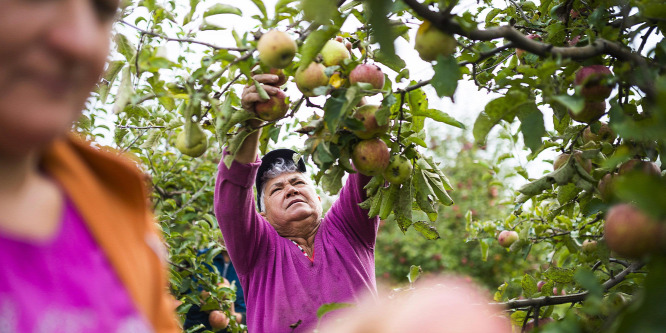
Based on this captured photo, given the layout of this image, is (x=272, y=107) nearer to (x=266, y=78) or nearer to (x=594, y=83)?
(x=266, y=78)

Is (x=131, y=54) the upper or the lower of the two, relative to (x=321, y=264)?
upper

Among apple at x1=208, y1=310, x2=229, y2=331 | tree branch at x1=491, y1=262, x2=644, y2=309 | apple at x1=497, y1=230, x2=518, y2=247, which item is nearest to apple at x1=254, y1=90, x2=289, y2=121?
tree branch at x1=491, y1=262, x2=644, y2=309

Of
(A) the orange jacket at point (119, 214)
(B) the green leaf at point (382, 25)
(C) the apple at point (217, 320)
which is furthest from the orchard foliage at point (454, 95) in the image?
(C) the apple at point (217, 320)

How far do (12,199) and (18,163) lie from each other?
42 mm

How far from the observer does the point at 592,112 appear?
4.80ft

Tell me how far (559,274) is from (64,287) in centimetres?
163

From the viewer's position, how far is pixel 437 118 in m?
1.60

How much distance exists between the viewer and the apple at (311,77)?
56.1 inches

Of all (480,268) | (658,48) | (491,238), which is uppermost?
(658,48)

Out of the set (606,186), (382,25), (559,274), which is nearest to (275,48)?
(382,25)

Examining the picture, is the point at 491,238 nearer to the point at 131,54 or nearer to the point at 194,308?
the point at 194,308

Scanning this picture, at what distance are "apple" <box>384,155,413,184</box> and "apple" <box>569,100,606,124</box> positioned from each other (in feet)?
1.49

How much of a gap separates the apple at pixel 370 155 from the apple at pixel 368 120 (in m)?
0.03

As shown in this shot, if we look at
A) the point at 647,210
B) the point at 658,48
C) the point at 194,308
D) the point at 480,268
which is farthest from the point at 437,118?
the point at 480,268
